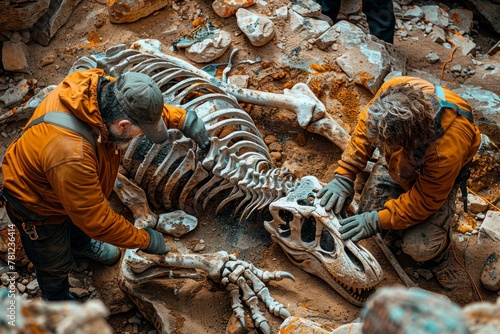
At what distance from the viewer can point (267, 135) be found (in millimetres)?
5742

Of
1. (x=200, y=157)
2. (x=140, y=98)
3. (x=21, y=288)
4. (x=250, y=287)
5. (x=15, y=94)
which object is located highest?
(x=140, y=98)

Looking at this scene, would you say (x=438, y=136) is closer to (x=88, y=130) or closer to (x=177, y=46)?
(x=88, y=130)

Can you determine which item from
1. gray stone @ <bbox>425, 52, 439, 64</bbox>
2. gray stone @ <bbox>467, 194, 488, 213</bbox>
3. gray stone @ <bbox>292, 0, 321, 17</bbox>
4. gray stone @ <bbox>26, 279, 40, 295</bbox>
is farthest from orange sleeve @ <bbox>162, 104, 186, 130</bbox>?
gray stone @ <bbox>425, 52, 439, 64</bbox>

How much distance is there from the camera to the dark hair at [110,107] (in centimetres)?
364

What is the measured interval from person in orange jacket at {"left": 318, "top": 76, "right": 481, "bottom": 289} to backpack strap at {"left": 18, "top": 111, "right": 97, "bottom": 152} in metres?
1.72

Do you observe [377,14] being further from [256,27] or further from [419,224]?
Answer: [419,224]

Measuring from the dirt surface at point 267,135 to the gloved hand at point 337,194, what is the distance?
1.96 feet

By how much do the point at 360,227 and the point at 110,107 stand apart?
1.93 metres

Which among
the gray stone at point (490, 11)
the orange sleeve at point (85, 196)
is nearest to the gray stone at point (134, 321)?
the orange sleeve at point (85, 196)

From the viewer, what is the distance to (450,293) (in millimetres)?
4801

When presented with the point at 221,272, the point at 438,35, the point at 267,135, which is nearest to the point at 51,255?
the point at 221,272

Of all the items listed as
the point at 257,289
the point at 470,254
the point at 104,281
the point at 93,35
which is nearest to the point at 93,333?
the point at 257,289

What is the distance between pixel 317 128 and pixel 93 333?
4.13 metres

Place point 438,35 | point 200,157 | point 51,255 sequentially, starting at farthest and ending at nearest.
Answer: point 438,35 < point 200,157 < point 51,255
